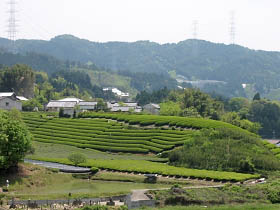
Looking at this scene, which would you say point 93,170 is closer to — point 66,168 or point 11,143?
point 66,168

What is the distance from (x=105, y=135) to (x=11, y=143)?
102 ft

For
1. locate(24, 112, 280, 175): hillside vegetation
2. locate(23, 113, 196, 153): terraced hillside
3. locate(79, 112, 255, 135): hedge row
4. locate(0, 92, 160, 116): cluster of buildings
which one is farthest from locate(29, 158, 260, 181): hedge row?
locate(0, 92, 160, 116): cluster of buildings

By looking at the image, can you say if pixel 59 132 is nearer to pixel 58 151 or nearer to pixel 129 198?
pixel 58 151

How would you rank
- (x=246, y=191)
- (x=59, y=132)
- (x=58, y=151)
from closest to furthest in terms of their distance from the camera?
(x=246, y=191)
(x=58, y=151)
(x=59, y=132)

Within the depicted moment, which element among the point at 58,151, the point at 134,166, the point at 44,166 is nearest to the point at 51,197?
the point at 44,166

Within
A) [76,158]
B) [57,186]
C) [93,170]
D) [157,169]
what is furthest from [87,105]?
[57,186]

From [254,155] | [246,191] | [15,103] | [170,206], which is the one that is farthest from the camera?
[15,103]

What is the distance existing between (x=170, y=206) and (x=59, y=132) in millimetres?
46608

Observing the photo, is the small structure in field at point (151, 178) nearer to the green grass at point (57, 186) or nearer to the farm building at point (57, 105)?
the green grass at point (57, 186)

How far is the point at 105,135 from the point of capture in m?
80.8

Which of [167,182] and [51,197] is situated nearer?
[51,197]

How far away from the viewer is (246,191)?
155 ft

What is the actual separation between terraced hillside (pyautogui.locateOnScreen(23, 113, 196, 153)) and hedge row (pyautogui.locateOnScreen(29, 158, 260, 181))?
28.9 ft

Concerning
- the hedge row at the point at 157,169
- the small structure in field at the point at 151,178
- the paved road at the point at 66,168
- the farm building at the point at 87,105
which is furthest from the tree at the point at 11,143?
the farm building at the point at 87,105
